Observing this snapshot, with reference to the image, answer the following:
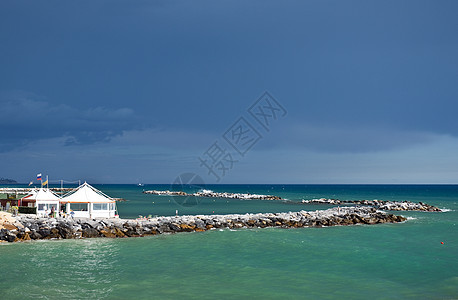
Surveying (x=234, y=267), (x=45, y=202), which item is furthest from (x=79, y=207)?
(x=234, y=267)

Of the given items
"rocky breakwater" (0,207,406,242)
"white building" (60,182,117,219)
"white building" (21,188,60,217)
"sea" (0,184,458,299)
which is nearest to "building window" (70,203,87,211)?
"white building" (60,182,117,219)

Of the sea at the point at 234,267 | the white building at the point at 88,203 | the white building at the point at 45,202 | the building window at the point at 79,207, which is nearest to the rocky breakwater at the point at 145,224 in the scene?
the sea at the point at 234,267

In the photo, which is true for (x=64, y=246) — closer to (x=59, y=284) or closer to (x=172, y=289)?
(x=59, y=284)

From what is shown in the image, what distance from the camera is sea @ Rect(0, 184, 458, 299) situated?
1748cm

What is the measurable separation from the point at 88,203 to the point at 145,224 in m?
7.45

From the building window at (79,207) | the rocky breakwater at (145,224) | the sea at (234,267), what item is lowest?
the sea at (234,267)

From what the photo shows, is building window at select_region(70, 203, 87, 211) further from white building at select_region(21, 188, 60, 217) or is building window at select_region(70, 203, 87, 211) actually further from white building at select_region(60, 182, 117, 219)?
white building at select_region(21, 188, 60, 217)

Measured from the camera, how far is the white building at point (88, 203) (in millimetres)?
39062

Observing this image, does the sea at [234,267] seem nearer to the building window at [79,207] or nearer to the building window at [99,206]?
the building window at [99,206]

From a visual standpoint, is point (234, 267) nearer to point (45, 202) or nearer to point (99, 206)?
point (99, 206)

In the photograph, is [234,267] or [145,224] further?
[145,224]

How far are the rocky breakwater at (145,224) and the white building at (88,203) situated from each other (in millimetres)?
3666

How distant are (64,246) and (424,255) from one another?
2605cm

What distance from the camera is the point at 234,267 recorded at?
22328mm
